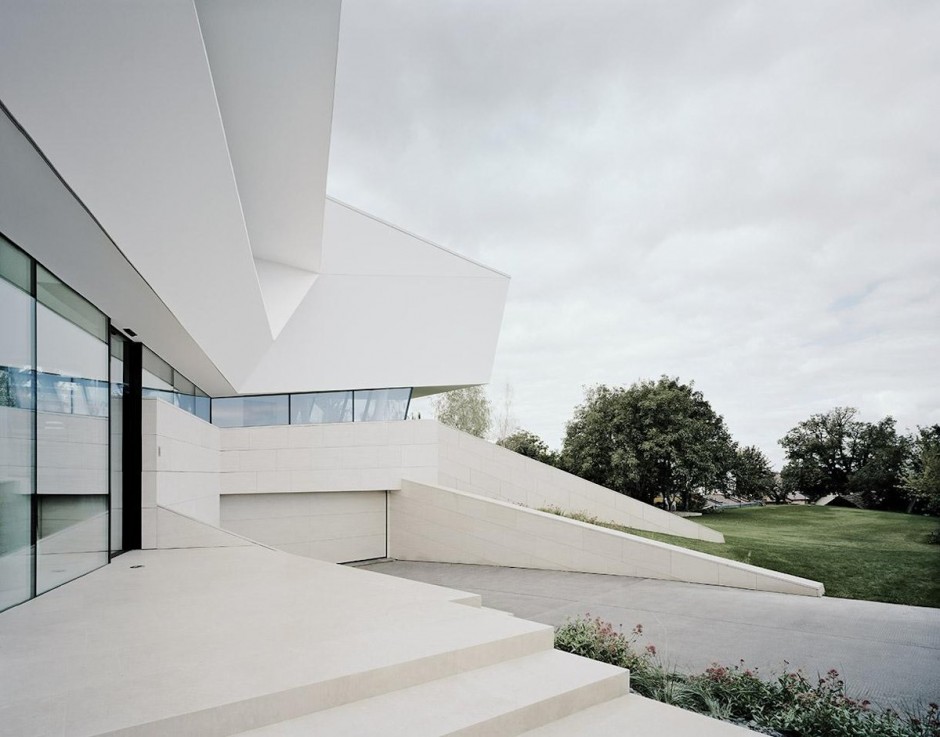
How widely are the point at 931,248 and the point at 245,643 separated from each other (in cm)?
1986

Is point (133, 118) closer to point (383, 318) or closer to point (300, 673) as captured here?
point (300, 673)

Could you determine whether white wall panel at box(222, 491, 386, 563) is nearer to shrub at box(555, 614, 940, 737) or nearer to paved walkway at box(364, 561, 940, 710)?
paved walkway at box(364, 561, 940, 710)

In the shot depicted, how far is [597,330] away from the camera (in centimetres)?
3572

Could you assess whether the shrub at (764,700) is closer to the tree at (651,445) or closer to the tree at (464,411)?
the tree at (651,445)

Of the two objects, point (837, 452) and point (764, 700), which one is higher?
point (764, 700)

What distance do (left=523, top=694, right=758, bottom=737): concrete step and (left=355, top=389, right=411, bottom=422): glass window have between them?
46.9 feet

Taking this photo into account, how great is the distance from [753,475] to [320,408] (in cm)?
2246

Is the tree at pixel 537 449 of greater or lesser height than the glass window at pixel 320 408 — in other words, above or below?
below

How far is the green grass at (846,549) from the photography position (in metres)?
12.1

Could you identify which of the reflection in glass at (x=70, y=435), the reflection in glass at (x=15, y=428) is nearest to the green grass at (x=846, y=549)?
the reflection in glass at (x=70, y=435)

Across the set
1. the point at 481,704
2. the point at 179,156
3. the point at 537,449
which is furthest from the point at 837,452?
the point at 179,156

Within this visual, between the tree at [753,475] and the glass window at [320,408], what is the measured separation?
61.6ft

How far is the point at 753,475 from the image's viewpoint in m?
30.3

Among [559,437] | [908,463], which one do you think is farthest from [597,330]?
[908,463]
